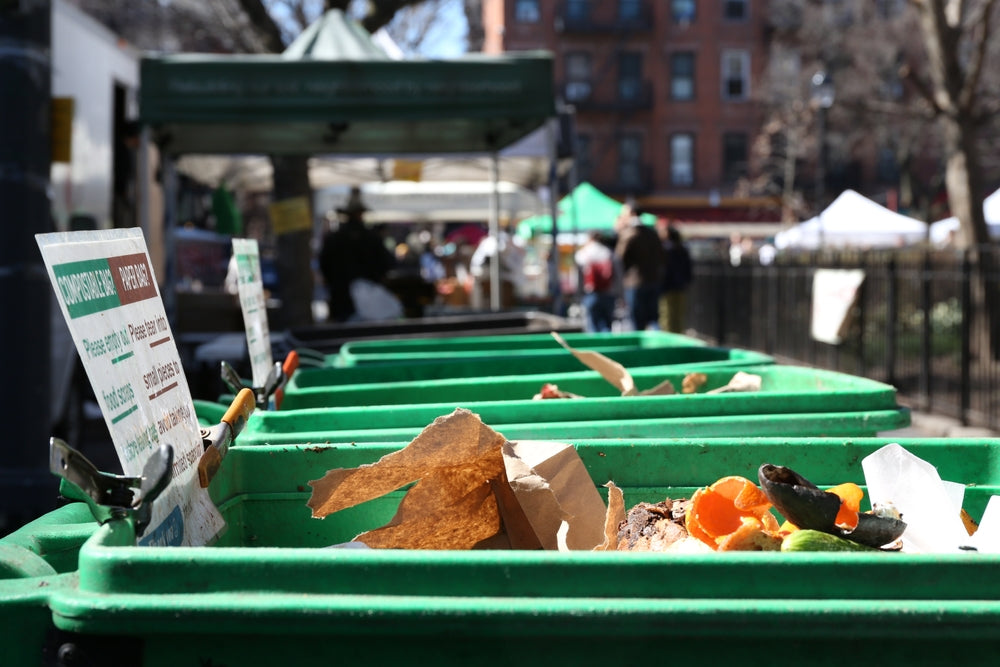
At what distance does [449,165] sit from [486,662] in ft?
38.0

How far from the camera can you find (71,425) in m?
8.67

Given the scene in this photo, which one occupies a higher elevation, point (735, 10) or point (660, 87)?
point (735, 10)

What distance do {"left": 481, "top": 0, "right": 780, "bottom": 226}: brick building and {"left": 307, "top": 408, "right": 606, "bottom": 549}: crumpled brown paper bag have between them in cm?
4993

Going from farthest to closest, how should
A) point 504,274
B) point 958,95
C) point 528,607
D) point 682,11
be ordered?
point 682,11, point 504,274, point 958,95, point 528,607

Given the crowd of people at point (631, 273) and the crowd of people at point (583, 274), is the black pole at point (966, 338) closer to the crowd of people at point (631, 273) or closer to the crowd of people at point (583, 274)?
the crowd of people at point (583, 274)

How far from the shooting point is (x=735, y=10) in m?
51.7

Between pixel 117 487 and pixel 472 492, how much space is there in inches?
27.4

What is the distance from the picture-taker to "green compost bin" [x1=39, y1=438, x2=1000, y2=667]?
55.5 inches

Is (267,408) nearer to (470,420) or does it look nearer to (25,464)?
(470,420)

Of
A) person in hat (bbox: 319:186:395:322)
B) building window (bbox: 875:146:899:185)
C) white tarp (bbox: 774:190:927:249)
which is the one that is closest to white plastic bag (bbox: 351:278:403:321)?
person in hat (bbox: 319:186:395:322)

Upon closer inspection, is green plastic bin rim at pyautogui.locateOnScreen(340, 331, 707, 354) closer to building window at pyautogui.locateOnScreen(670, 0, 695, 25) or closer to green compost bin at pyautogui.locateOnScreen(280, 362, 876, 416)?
green compost bin at pyautogui.locateOnScreen(280, 362, 876, 416)

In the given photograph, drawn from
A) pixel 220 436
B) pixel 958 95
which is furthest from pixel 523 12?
pixel 220 436

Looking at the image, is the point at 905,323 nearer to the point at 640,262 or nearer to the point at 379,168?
the point at 640,262

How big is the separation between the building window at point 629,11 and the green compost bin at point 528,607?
5247cm
